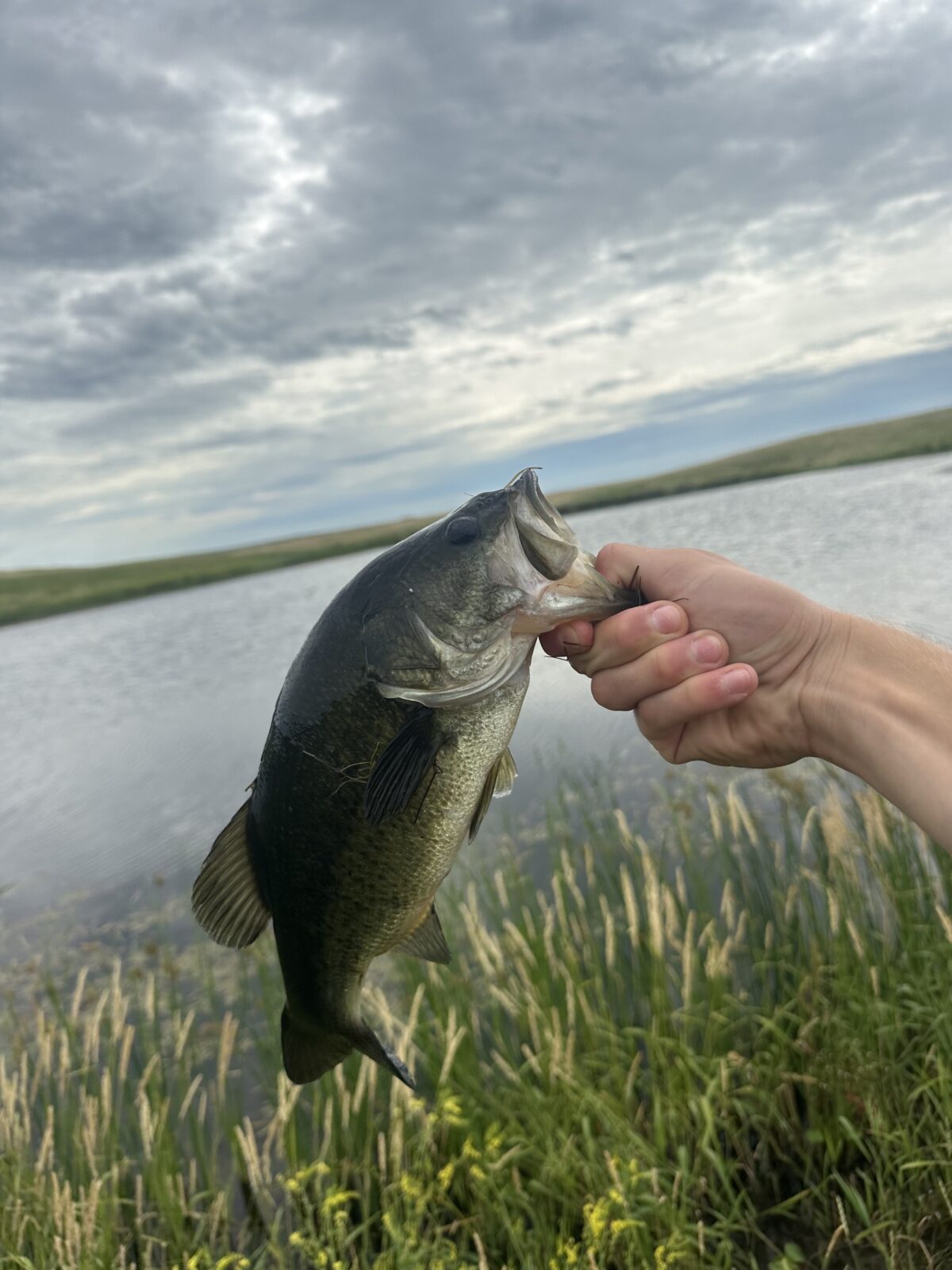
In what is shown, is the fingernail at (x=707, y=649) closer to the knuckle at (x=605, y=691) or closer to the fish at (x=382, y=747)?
the knuckle at (x=605, y=691)

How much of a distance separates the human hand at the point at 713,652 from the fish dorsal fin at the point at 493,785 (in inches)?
24.7

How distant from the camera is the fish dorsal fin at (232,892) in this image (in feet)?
7.70

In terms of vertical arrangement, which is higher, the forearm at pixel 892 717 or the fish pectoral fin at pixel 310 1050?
the forearm at pixel 892 717

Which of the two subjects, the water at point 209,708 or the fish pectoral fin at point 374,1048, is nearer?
the fish pectoral fin at point 374,1048

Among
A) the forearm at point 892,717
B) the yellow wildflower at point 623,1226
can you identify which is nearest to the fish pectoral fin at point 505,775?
the forearm at point 892,717

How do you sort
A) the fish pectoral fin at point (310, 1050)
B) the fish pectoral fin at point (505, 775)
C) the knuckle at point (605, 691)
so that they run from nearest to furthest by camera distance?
the fish pectoral fin at point (310, 1050)
the fish pectoral fin at point (505, 775)
the knuckle at point (605, 691)

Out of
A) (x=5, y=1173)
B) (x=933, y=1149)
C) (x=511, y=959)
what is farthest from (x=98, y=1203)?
(x=933, y=1149)

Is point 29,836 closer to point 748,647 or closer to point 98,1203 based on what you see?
point 98,1203

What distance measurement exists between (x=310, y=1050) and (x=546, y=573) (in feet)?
5.21

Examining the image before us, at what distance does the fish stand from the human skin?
55 centimetres

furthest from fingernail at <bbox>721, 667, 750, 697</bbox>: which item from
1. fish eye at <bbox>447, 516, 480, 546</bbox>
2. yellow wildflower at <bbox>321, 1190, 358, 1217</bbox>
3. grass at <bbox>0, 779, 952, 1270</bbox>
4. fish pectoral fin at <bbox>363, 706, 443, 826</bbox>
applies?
yellow wildflower at <bbox>321, 1190, 358, 1217</bbox>

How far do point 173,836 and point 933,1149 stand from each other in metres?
11.0

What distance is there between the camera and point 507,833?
384 inches

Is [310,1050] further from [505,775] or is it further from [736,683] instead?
[736,683]
